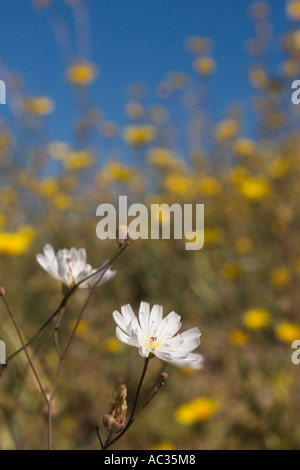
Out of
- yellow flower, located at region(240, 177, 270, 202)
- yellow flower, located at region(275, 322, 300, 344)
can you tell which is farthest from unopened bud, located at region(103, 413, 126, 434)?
yellow flower, located at region(240, 177, 270, 202)

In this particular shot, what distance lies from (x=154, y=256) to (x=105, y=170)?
985 millimetres

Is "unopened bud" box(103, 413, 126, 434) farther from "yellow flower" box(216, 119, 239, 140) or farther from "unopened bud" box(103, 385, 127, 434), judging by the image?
"yellow flower" box(216, 119, 239, 140)

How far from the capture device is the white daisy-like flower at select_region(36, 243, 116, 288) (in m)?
0.67

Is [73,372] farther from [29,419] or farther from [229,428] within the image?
[229,428]

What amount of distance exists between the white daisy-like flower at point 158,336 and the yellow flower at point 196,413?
89 centimetres

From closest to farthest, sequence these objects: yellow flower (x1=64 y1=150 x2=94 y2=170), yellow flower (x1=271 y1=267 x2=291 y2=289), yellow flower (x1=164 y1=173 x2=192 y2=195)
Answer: yellow flower (x1=271 y1=267 x2=291 y2=289)
yellow flower (x1=164 y1=173 x2=192 y2=195)
yellow flower (x1=64 y1=150 x2=94 y2=170)

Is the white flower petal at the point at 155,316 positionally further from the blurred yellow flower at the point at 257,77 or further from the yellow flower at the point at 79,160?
the blurred yellow flower at the point at 257,77

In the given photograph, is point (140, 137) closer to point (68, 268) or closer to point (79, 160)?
point (79, 160)

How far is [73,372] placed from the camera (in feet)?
5.83

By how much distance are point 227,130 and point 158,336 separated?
11.4ft

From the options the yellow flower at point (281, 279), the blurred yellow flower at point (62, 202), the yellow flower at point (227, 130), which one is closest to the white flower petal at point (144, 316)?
the yellow flower at point (281, 279)

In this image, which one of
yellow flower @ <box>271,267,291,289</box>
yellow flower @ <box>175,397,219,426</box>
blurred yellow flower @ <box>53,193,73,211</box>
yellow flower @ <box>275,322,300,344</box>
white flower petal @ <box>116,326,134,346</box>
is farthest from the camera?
blurred yellow flower @ <box>53,193,73,211</box>

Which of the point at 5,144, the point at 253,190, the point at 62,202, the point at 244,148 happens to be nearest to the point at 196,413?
the point at 253,190

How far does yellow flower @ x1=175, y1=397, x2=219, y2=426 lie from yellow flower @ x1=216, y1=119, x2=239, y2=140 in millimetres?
2700
